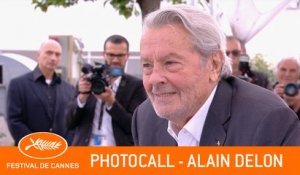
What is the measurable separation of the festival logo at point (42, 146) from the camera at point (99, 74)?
76.7 inches

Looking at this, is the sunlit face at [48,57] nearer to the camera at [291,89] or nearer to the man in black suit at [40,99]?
the man in black suit at [40,99]

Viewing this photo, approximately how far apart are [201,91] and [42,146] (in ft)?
1.95

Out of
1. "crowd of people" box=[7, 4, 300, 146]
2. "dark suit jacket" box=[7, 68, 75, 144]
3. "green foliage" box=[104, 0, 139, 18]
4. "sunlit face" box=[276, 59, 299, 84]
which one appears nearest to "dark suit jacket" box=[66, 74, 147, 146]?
"dark suit jacket" box=[7, 68, 75, 144]

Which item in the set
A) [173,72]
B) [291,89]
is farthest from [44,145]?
[291,89]

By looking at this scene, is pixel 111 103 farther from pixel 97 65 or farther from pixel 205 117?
pixel 205 117

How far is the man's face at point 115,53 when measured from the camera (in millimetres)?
4199

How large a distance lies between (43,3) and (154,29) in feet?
21.1

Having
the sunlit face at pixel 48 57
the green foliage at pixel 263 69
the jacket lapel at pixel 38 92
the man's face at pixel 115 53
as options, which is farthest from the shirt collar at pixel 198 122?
the green foliage at pixel 263 69

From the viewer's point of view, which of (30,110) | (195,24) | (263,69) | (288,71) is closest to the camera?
(195,24)

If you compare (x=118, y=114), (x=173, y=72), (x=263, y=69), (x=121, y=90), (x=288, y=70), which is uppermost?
(x=173, y=72)

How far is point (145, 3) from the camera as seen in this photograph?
653cm

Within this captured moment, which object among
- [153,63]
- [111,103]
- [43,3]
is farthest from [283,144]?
[43,3]

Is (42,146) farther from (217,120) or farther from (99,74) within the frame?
(99,74)

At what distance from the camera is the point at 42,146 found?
6.34ft
